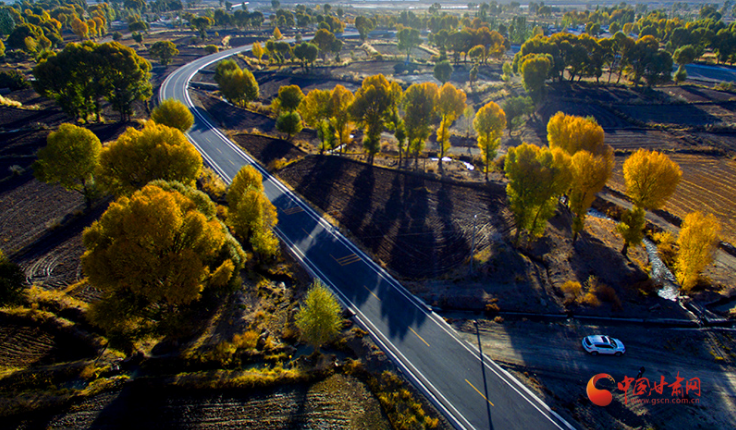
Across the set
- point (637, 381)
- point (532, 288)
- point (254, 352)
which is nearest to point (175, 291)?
point (254, 352)

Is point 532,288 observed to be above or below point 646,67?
below

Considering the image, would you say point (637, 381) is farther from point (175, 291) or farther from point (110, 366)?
point (110, 366)

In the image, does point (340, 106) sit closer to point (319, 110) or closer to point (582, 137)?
point (319, 110)

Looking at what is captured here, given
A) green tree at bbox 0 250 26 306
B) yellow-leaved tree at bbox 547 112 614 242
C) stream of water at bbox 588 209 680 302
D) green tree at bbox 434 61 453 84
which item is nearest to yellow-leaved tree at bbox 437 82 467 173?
yellow-leaved tree at bbox 547 112 614 242

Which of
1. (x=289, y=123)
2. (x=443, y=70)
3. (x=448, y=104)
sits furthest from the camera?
(x=443, y=70)

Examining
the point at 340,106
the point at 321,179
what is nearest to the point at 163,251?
the point at 321,179

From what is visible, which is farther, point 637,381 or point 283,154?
point 283,154

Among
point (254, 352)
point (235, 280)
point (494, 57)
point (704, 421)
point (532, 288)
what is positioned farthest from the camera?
point (494, 57)

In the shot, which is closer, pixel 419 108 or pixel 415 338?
pixel 415 338

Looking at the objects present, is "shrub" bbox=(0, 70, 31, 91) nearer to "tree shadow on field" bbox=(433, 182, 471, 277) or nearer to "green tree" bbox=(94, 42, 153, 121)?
"green tree" bbox=(94, 42, 153, 121)
